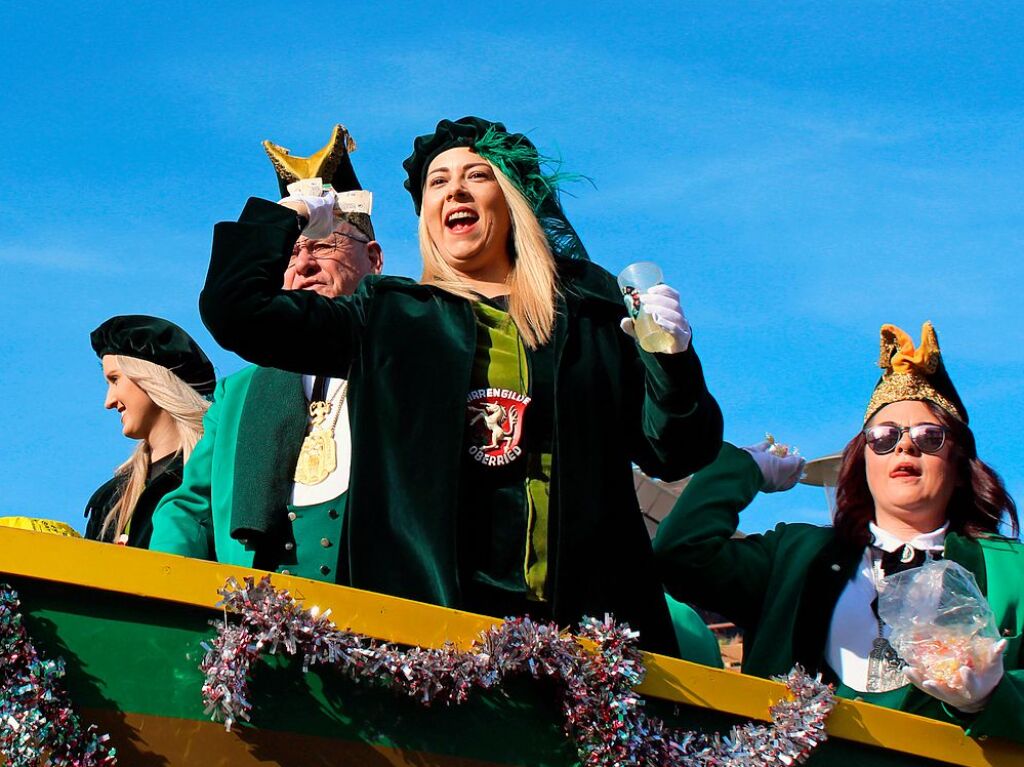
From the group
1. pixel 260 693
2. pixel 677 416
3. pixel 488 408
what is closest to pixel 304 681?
pixel 260 693

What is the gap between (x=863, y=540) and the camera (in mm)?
5090

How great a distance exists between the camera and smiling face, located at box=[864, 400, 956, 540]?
16.5ft

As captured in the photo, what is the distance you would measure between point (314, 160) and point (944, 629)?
8.32ft

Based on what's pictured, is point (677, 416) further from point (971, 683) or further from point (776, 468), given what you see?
point (776, 468)

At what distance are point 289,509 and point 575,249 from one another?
37.4 inches

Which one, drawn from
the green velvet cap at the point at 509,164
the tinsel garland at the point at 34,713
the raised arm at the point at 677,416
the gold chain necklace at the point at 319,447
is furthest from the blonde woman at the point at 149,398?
the tinsel garland at the point at 34,713

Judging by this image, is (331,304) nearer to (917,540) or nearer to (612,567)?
(612,567)

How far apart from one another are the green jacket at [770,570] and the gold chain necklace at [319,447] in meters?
1.03

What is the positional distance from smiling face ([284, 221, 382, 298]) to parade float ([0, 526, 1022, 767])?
2054 mm

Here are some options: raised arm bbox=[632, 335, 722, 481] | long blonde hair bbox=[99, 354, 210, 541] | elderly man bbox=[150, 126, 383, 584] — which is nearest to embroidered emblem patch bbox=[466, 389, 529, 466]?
raised arm bbox=[632, 335, 722, 481]

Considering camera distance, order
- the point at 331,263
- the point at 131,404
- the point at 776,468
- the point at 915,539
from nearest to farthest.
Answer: the point at 915,539 → the point at 776,468 → the point at 331,263 → the point at 131,404

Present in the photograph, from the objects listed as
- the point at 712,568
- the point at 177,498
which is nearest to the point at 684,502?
the point at 712,568

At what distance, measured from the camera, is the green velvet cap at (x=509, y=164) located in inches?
177

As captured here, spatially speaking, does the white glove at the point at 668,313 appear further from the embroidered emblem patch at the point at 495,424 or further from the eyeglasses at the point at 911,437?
the eyeglasses at the point at 911,437
